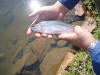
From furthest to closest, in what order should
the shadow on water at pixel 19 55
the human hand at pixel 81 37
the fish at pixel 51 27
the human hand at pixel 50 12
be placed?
1. the shadow on water at pixel 19 55
2. the human hand at pixel 50 12
3. the fish at pixel 51 27
4. the human hand at pixel 81 37

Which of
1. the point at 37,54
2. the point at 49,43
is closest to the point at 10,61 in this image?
the point at 37,54

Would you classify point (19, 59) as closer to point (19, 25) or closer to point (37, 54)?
point (37, 54)

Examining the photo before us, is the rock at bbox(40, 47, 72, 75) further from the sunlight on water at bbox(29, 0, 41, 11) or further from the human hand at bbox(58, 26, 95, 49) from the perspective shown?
the sunlight on water at bbox(29, 0, 41, 11)

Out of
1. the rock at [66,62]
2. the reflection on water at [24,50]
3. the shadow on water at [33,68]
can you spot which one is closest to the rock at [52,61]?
the reflection on water at [24,50]

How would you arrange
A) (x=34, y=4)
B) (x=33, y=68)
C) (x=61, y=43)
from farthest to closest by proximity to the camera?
(x=34, y=4) → (x=61, y=43) → (x=33, y=68)

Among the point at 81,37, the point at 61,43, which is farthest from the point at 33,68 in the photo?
the point at 81,37

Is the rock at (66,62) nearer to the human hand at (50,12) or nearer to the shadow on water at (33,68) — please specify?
the shadow on water at (33,68)

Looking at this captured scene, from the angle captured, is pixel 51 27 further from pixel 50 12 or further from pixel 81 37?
pixel 81 37
